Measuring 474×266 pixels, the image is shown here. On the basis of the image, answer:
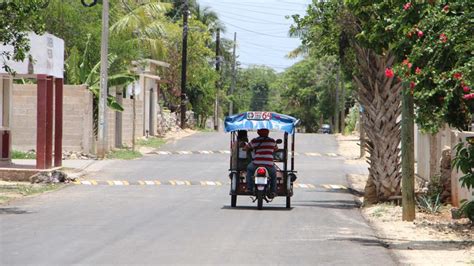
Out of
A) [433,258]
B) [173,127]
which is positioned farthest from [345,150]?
[433,258]

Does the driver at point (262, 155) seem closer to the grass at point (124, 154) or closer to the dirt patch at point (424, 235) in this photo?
the dirt patch at point (424, 235)

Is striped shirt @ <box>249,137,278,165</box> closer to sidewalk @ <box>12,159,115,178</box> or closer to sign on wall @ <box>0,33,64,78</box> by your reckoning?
sign on wall @ <box>0,33,64,78</box>

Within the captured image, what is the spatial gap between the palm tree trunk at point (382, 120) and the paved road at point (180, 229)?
3.43ft

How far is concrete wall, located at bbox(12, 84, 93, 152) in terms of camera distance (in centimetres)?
3756

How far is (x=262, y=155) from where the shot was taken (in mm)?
20359

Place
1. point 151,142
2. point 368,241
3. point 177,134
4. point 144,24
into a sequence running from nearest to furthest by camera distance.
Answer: point 368,241 < point 151,142 < point 144,24 < point 177,134

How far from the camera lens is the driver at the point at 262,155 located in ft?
66.7

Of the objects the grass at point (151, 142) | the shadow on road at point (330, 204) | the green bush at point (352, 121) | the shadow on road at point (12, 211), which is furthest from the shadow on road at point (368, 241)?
the green bush at point (352, 121)

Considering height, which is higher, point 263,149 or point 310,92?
point 310,92

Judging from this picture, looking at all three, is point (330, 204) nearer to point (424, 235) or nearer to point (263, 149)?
point (263, 149)

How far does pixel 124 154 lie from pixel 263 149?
71.0 feet

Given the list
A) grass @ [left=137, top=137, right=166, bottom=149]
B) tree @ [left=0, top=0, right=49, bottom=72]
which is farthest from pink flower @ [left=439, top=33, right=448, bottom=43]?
grass @ [left=137, top=137, right=166, bottom=149]

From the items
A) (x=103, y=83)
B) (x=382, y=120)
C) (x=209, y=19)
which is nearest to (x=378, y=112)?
(x=382, y=120)

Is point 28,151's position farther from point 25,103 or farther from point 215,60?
point 215,60
